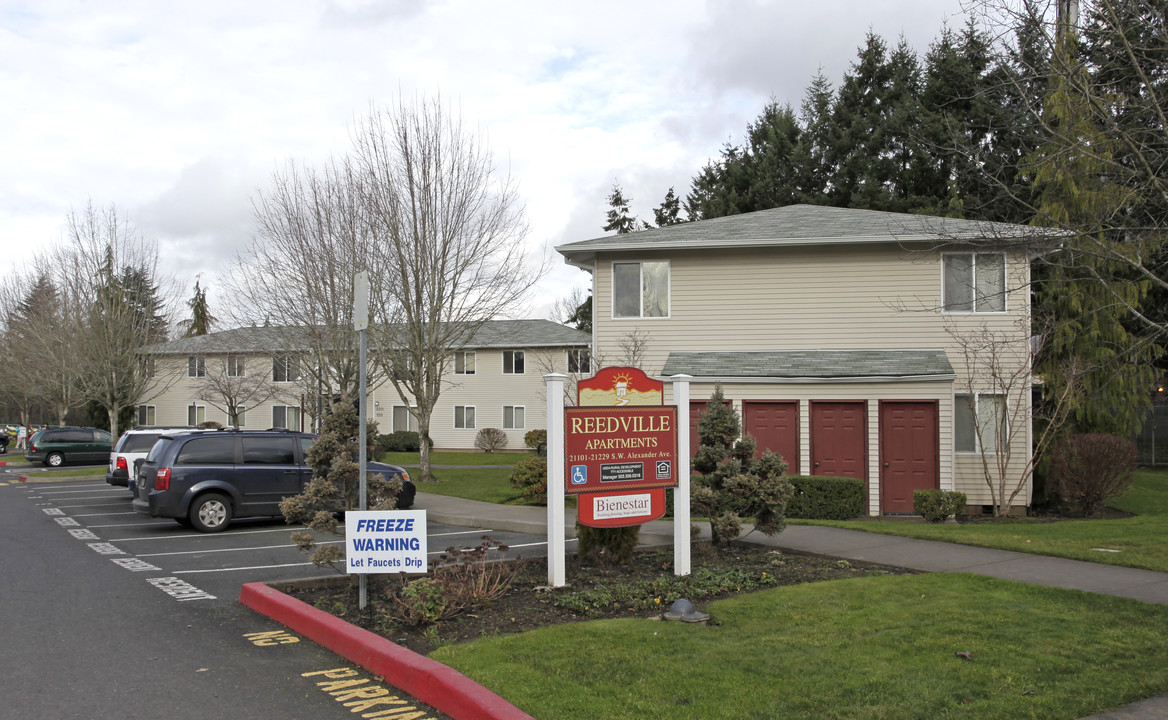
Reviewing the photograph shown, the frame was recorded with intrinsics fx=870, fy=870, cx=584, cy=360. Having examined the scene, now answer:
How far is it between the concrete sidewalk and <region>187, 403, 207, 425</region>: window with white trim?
1519 inches

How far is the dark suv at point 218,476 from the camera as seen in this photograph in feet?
47.7

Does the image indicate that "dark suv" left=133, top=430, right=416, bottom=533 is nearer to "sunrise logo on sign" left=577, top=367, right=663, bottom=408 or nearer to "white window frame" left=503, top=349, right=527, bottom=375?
"sunrise logo on sign" left=577, top=367, right=663, bottom=408

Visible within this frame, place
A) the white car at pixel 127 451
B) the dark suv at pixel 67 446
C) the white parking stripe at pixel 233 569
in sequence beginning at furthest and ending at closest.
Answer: the dark suv at pixel 67 446 → the white car at pixel 127 451 → the white parking stripe at pixel 233 569

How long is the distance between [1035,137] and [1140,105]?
63.6 inches

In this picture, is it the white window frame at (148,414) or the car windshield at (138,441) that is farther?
the white window frame at (148,414)

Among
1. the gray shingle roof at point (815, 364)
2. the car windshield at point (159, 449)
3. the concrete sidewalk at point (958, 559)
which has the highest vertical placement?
the gray shingle roof at point (815, 364)

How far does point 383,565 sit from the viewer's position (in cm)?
750

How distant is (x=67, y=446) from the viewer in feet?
113

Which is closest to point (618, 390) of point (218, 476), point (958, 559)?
point (958, 559)

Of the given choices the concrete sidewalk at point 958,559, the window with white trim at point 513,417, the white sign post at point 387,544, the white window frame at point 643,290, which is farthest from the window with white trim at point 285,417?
the white sign post at point 387,544

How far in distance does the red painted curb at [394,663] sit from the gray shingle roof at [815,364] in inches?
506

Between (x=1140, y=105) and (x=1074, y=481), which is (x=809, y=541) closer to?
(x=1140, y=105)

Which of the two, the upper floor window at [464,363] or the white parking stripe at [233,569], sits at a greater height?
the upper floor window at [464,363]

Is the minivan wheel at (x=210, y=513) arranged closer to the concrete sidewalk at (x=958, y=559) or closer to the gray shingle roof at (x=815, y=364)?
the concrete sidewalk at (x=958, y=559)
